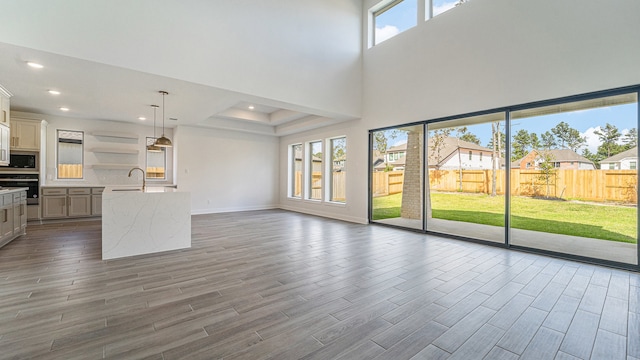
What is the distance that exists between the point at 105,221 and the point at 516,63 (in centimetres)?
678

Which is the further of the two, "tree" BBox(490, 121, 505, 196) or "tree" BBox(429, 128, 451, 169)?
"tree" BBox(429, 128, 451, 169)

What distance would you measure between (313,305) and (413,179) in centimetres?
444

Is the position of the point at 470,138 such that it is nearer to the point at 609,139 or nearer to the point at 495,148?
the point at 495,148

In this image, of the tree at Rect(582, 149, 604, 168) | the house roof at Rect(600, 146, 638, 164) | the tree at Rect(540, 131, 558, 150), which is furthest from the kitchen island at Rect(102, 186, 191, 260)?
the house roof at Rect(600, 146, 638, 164)

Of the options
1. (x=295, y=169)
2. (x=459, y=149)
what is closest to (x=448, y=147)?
(x=459, y=149)

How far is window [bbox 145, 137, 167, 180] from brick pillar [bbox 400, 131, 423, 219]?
23.3ft

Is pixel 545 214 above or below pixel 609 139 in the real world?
below

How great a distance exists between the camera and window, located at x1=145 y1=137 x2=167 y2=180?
8312 millimetres

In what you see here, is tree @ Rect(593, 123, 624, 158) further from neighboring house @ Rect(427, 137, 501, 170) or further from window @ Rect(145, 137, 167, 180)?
window @ Rect(145, 137, 167, 180)

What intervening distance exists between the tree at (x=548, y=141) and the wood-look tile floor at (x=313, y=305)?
1.82 meters

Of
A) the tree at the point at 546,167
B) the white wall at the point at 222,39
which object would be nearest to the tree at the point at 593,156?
the tree at the point at 546,167

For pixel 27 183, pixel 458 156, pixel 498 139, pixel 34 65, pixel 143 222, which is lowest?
pixel 143 222

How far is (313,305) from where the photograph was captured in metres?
2.53

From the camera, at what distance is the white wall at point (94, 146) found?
273 inches
